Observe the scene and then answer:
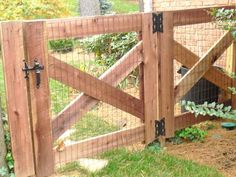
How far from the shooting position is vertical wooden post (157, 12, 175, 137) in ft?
14.9

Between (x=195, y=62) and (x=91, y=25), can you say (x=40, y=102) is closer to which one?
(x=91, y=25)

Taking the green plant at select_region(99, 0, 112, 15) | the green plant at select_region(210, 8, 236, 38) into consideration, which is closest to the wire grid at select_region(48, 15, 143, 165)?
the green plant at select_region(210, 8, 236, 38)

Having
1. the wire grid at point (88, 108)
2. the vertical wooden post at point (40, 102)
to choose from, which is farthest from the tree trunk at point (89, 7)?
the vertical wooden post at point (40, 102)

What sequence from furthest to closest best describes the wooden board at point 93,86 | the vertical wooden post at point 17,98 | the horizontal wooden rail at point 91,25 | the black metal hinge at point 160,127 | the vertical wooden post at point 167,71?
1. the black metal hinge at point 160,127
2. the vertical wooden post at point 167,71
3. the wooden board at point 93,86
4. the horizontal wooden rail at point 91,25
5. the vertical wooden post at point 17,98

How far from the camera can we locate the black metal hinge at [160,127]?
15.6 feet

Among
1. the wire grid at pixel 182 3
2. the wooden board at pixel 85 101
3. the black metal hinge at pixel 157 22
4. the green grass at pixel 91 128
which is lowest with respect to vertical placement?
the green grass at pixel 91 128

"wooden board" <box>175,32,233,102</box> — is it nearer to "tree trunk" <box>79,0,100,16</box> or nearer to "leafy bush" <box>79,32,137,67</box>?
"leafy bush" <box>79,32,137,67</box>

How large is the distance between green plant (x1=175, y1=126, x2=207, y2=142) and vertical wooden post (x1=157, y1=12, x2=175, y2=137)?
0.84 ft

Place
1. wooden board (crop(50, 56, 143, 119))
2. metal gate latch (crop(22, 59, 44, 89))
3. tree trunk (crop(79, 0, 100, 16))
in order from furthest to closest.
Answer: tree trunk (crop(79, 0, 100, 16))
wooden board (crop(50, 56, 143, 119))
metal gate latch (crop(22, 59, 44, 89))

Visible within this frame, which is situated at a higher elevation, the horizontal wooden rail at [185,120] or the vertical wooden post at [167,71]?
the vertical wooden post at [167,71]

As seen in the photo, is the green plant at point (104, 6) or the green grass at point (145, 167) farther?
the green plant at point (104, 6)

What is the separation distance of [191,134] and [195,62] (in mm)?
935

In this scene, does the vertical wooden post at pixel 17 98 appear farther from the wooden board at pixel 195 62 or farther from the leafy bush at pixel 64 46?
the wooden board at pixel 195 62

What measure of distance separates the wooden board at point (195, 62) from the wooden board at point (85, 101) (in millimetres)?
657
